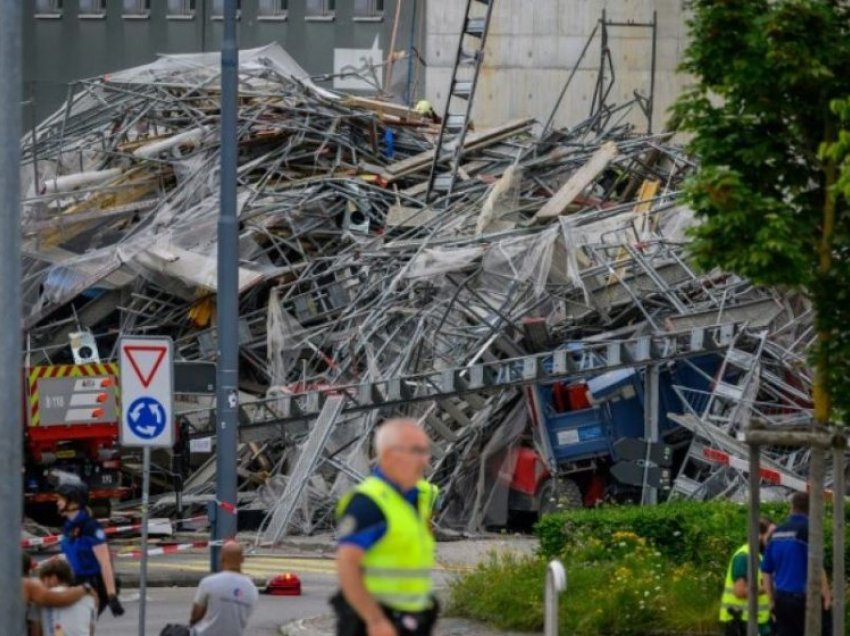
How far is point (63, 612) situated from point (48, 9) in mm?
46302

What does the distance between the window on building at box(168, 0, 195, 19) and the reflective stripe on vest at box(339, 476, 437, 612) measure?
48760 mm

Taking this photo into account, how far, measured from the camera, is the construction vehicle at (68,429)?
24891 millimetres

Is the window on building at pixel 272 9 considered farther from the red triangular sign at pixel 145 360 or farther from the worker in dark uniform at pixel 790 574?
the worker in dark uniform at pixel 790 574

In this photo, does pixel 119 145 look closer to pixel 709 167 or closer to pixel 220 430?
pixel 220 430

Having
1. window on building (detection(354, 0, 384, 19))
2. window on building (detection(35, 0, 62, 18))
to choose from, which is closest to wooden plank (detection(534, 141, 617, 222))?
window on building (detection(354, 0, 384, 19))

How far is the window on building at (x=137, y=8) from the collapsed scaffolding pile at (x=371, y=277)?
60.8 ft

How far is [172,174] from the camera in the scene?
33562 mm

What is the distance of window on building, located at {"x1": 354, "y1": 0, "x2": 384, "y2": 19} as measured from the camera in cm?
5406

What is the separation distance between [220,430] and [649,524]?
4134mm

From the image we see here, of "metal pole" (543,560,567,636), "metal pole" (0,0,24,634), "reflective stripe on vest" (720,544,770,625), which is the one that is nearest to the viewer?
"metal pole" (543,560,567,636)

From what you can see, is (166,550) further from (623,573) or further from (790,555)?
(790,555)

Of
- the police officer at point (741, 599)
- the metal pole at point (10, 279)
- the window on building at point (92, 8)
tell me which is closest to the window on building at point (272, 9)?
the window on building at point (92, 8)

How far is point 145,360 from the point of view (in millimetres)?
14938

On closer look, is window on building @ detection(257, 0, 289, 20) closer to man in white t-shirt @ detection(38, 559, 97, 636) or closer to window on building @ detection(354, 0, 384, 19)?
window on building @ detection(354, 0, 384, 19)
